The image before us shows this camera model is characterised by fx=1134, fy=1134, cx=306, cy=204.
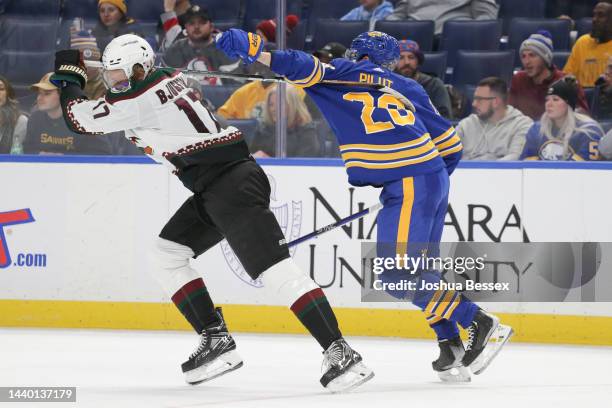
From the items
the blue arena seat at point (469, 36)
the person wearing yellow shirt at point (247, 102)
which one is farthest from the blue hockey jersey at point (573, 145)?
the person wearing yellow shirt at point (247, 102)

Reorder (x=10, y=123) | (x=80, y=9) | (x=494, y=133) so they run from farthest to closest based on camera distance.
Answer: (x=80, y=9) → (x=10, y=123) → (x=494, y=133)

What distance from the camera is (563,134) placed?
5.72 m

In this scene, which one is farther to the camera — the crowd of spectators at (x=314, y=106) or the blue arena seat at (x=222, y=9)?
the blue arena seat at (x=222, y=9)

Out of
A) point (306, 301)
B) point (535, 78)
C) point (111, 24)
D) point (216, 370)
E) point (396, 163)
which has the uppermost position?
point (111, 24)

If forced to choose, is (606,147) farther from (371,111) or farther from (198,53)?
(198,53)

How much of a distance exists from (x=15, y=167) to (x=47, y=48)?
665 millimetres

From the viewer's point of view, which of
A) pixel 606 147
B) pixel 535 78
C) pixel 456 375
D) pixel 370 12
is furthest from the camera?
pixel 370 12

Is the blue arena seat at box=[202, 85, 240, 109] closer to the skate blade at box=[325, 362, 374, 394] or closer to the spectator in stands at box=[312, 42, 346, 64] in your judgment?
the spectator in stands at box=[312, 42, 346, 64]

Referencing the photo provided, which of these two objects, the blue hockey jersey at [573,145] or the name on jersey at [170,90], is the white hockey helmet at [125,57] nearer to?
the name on jersey at [170,90]

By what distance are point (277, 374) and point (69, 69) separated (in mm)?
1480

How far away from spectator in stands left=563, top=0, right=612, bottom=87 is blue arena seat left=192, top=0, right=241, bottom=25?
6.03 ft

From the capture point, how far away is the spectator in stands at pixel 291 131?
19.4ft

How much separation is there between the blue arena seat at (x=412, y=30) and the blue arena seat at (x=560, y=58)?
733mm

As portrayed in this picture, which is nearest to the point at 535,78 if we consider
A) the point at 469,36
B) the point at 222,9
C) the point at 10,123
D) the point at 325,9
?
the point at 469,36
